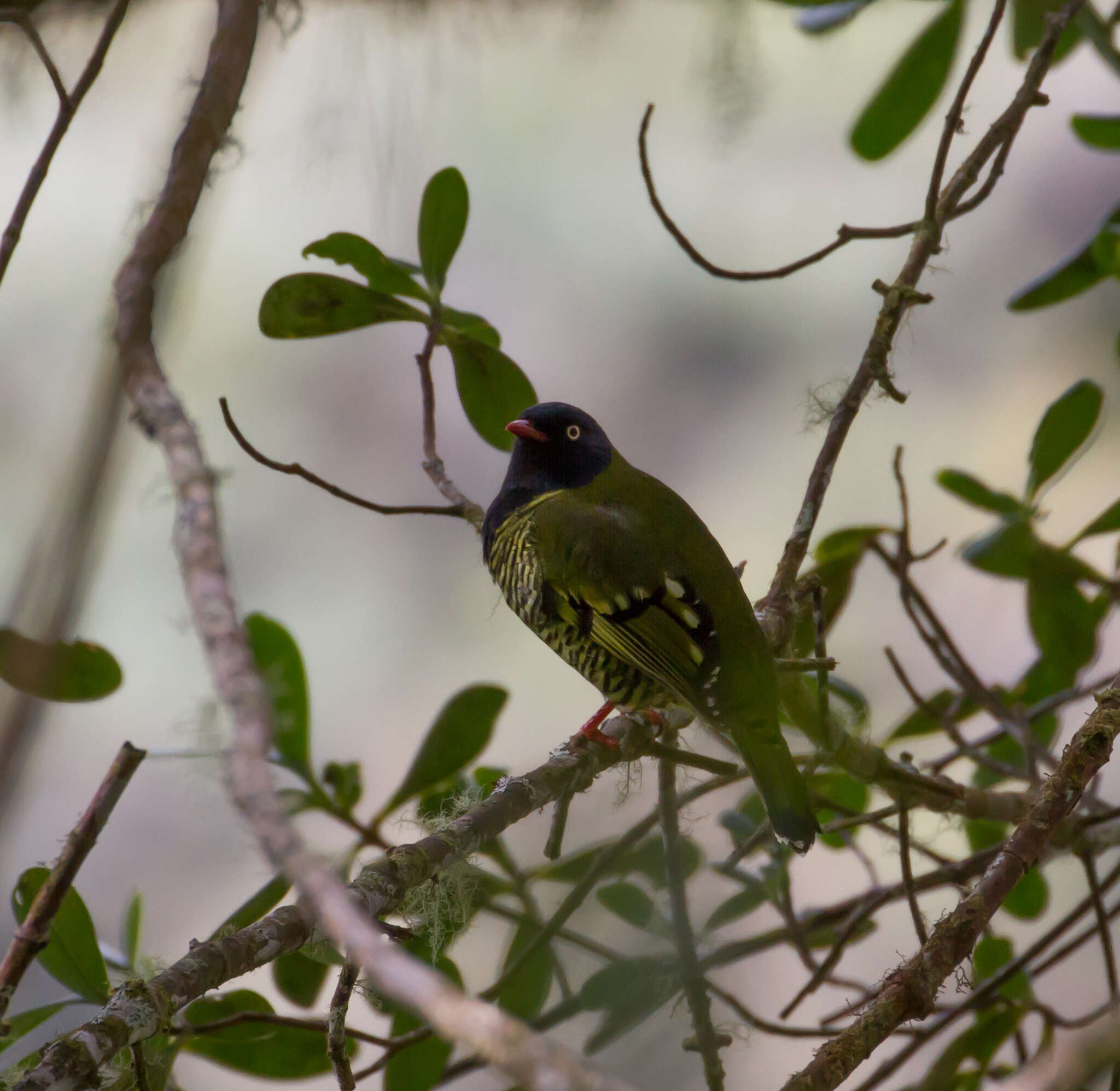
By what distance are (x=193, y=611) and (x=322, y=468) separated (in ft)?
Result: 6.90

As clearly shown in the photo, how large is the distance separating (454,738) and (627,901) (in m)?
0.70

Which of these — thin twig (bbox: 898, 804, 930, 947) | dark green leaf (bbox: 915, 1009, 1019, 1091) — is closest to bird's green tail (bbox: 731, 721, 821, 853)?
thin twig (bbox: 898, 804, 930, 947)

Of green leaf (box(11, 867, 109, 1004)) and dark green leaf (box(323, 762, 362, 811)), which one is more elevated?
dark green leaf (box(323, 762, 362, 811))

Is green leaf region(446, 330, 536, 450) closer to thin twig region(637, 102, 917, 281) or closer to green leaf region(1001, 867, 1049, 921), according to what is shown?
thin twig region(637, 102, 917, 281)

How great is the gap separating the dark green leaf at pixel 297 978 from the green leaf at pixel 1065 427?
4.00 feet

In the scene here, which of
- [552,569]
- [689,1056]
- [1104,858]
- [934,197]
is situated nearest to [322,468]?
[552,569]

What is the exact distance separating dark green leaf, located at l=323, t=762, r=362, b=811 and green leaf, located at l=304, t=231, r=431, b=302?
0.61 m

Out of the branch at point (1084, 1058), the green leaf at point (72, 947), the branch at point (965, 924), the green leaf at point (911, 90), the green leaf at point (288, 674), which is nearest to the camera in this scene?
the branch at point (1084, 1058)

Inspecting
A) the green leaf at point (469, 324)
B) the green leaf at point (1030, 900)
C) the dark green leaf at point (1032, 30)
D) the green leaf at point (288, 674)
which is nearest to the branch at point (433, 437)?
the green leaf at point (469, 324)

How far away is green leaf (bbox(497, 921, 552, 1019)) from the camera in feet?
2.91

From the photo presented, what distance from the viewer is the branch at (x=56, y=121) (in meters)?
0.62

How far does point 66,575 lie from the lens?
318 mm

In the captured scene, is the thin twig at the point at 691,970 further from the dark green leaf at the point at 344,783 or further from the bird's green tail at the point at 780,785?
the dark green leaf at the point at 344,783

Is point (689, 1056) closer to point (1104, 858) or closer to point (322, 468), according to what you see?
point (1104, 858)
